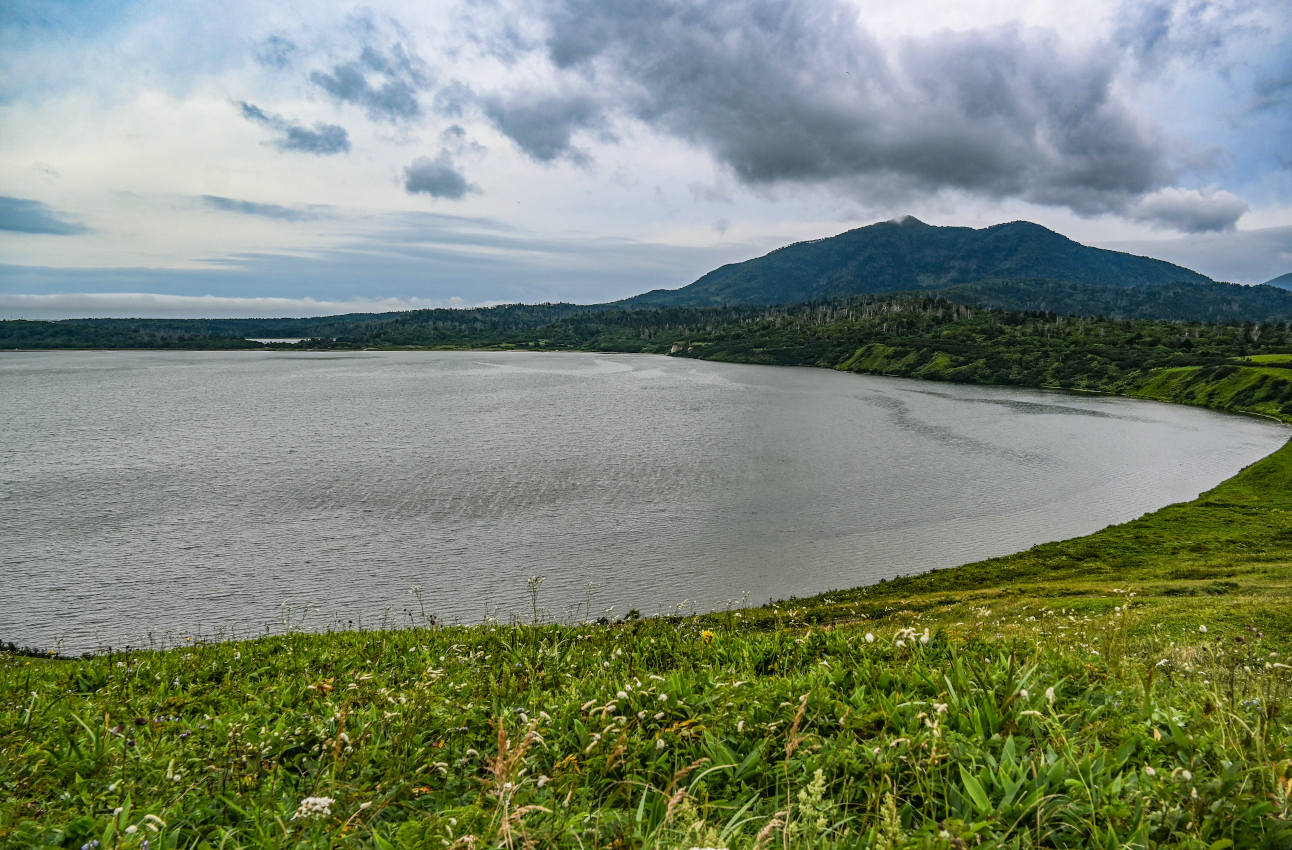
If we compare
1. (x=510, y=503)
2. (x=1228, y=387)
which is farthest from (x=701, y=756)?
(x=1228, y=387)

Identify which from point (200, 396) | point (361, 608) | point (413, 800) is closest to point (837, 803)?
point (413, 800)

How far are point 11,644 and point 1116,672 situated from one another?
43.7m

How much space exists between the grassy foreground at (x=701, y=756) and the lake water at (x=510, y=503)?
16950mm

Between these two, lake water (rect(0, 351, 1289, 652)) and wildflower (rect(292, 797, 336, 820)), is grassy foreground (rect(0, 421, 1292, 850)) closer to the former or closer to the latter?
wildflower (rect(292, 797, 336, 820))

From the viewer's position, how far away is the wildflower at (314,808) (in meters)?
3.85

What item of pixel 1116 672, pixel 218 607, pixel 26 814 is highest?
pixel 1116 672

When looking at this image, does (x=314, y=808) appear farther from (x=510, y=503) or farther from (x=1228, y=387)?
(x=1228, y=387)

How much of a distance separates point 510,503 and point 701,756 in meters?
54.8

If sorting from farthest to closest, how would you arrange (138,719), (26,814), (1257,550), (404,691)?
(1257,550) → (404,691) → (138,719) → (26,814)

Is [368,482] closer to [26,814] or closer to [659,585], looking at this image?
[659,585]

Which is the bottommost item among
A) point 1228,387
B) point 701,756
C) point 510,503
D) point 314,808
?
point 510,503

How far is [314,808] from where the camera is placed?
13.8 feet

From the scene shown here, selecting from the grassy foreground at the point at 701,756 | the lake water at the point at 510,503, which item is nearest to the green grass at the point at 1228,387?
the lake water at the point at 510,503

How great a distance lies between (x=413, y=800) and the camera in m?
4.93
